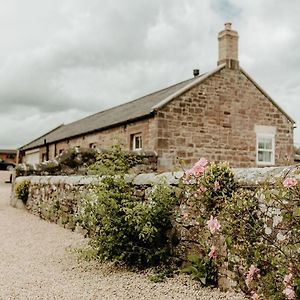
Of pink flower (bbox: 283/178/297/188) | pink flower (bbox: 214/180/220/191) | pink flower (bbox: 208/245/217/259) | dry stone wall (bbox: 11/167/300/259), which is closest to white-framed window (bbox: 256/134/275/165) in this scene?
dry stone wall (bbox: 11/167/300/259)

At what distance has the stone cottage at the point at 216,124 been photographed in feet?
50.4

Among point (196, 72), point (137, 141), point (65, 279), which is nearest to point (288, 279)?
point (65, 279)

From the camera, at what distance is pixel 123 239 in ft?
18.6

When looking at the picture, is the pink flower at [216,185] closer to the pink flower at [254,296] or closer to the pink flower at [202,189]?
the pink flower at [202,189]

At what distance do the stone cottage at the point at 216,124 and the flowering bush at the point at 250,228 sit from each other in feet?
32.0

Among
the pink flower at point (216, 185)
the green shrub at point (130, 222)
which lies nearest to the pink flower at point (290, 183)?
the pink flower at point (216, 185)

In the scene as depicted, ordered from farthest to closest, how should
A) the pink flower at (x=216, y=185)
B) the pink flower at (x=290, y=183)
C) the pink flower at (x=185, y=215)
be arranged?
the pink flower at (x=185, y=215)
the pink flower at (x=216, y=185)
the pink flower at (x=290, y=183)

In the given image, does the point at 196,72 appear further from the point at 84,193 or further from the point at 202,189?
the point at 202,189

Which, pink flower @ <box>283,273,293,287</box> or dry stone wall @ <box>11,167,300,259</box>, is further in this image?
dry stone wall @ <box>11,167,300,259</box>

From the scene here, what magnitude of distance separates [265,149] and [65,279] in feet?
46.1

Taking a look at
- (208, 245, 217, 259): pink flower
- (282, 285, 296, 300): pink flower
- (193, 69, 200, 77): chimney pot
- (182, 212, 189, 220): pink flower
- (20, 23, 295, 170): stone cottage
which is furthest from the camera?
(193, 69, 200, 77): chimney pot

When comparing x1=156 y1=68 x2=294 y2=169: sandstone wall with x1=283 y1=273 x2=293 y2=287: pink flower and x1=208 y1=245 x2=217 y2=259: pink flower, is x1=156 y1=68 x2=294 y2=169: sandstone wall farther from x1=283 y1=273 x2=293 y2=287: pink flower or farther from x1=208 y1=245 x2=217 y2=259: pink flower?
x1=283 y1=273 x2=293 y2=287: pink flower

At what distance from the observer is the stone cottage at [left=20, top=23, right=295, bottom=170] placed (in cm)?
1538

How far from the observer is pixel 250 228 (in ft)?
13.4
